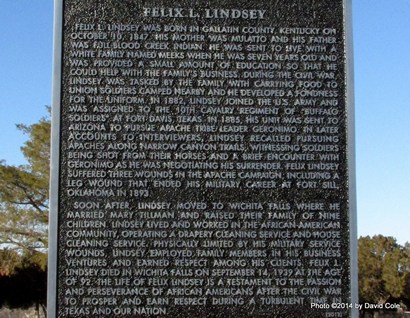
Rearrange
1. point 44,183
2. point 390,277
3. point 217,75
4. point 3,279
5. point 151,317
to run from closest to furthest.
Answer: point 151,317 < point 217,75 < point 44,183 < point 3,279 < point 390,277

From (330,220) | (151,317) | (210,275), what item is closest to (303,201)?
(330,220)

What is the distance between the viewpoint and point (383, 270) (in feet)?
124

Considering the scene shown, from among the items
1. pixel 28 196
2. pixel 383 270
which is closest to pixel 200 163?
pixel 28 196

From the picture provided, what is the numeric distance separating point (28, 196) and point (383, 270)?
64.8 feet

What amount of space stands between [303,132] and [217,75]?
119 centimetres

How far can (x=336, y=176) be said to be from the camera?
305 inches

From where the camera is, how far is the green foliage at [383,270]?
3662 cm

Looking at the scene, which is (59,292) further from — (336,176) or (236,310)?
(336,176)

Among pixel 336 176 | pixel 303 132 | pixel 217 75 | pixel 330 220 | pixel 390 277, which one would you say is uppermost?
pixel 217 75

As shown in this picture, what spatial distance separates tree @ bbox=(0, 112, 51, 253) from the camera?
30.4m

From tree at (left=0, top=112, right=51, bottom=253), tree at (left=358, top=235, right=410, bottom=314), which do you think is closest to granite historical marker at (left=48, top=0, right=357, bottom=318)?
tree at (left=0, top=112, right=51, bottom=253)

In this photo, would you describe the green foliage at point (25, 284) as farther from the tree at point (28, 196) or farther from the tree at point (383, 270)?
the tree at point (383, 270)

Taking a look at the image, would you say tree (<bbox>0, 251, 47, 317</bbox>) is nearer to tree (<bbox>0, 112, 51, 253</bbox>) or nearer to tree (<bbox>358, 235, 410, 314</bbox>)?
tree (<bbox>0, 112, 51, 253</bbox>)

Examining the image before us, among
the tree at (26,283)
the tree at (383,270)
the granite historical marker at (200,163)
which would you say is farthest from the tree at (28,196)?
the granite historical marker at (200,163)
